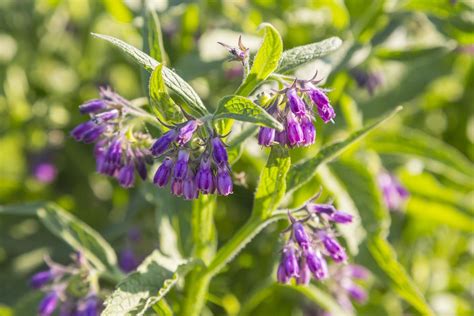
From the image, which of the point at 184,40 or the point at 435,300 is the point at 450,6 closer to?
the point at 184,40

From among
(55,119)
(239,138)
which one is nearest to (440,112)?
(55,119)

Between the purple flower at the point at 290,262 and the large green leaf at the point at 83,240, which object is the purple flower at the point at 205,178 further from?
the large green leaf at the point at 83,240

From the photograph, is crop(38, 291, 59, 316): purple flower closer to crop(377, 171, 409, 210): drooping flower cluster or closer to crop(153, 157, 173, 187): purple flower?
crop(153, 157, 173, 187): purple flower

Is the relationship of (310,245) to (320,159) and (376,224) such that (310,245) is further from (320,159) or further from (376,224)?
(376,224)

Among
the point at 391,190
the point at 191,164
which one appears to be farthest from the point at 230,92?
the point at 191,164

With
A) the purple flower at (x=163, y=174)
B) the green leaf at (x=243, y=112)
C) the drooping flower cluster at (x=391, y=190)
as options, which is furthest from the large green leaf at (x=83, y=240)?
the drooping flower cluster at (x=391, y=190)

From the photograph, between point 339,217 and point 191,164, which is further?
point 339,217
